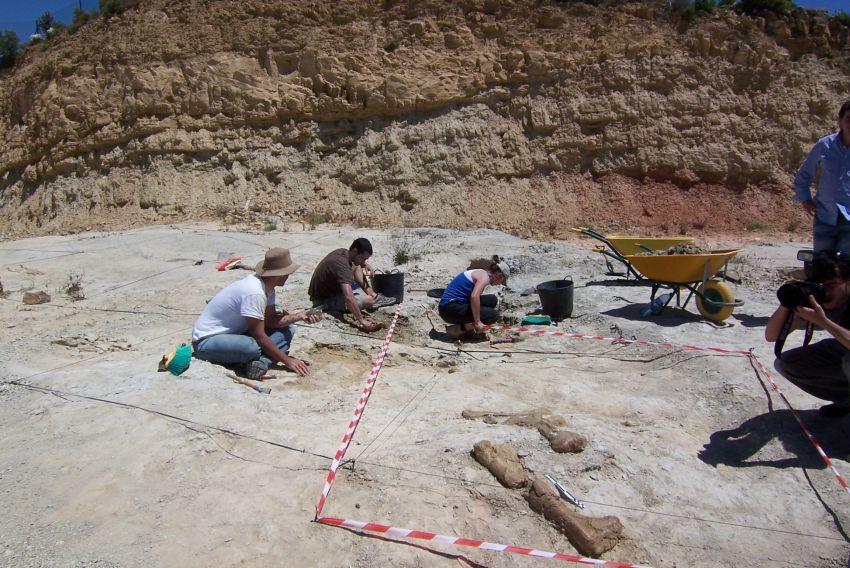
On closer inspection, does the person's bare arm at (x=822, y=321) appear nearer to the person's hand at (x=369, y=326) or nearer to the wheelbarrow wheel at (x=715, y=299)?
the wheelbarrow wheel at (x=715, y=299)

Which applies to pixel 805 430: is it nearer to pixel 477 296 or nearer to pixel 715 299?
Result: pixel 715 299

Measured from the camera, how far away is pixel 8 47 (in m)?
20.6

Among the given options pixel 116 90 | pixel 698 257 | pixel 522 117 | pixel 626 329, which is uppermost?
pixel 116 90

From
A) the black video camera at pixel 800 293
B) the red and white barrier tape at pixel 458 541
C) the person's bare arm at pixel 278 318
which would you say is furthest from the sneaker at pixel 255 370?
the black video camera at pixel 800 293

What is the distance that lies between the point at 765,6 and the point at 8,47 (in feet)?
80.1

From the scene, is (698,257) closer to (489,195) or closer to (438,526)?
(438,526)

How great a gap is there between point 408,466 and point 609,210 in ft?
42.0

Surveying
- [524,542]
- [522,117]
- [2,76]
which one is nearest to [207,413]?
[524,542]

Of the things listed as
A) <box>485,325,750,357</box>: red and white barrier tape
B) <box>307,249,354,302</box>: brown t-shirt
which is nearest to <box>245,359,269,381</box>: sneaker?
<box>307,249,354,302</box>: brown t-shirt

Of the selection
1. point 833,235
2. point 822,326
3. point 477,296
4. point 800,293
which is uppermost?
point 833,235

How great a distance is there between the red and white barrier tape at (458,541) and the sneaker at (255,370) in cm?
198

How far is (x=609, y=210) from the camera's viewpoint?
14742mm

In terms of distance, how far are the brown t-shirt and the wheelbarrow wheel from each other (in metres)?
3.85

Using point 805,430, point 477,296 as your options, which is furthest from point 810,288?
point 477,296
